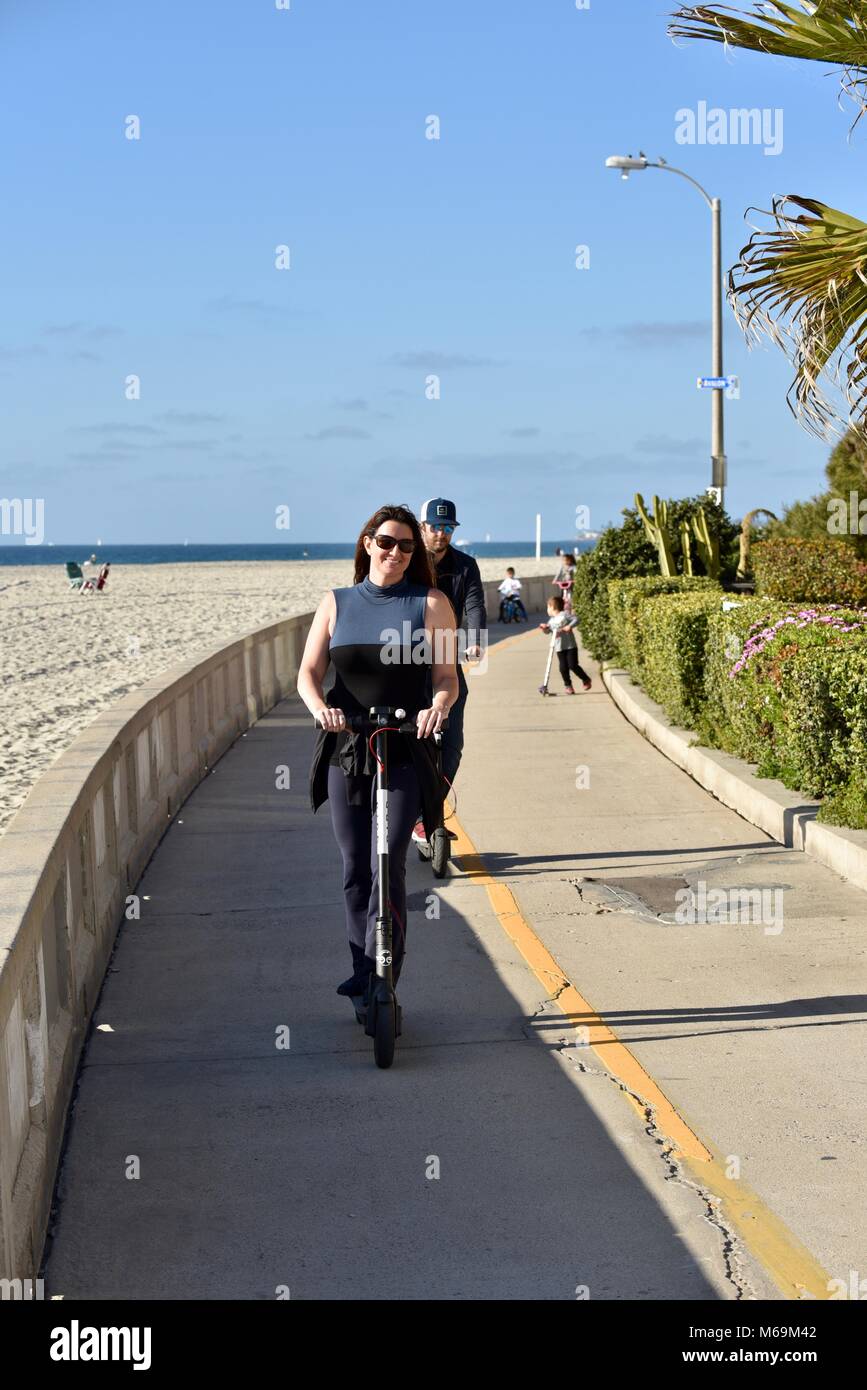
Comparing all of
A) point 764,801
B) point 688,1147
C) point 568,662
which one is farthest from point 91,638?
point 688,1147

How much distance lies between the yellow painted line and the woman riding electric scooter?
933 mm

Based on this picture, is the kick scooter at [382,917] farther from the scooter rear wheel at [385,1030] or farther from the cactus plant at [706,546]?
the cactus plant at [706,546]

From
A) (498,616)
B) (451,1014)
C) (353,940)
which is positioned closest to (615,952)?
(451,1014)

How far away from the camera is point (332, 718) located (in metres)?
6.23

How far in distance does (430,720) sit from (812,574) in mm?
14774

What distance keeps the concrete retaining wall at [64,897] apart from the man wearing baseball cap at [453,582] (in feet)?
6.21

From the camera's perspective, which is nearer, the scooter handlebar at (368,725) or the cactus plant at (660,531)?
the scooter handlebar at (368,725)

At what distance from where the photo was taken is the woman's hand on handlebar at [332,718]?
20.4 feet

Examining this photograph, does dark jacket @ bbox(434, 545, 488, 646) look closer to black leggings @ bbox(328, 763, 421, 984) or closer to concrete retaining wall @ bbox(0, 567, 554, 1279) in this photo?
concrete retaining wall @ bbox(0, 567, 554, 1279)

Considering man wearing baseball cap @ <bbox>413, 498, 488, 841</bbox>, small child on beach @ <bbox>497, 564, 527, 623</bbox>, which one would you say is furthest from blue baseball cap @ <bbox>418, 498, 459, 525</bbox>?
small child on beach @ <bbox>497, 564, 527, 623</bbox>

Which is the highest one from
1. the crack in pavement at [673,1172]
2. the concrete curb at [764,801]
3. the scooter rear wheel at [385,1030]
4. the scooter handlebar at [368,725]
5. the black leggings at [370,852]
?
the scooter handlebar at [368,725]

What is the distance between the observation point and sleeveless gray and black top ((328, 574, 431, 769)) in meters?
6.43

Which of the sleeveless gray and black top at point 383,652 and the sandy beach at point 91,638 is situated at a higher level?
the sleeveless gray and black top at point 383,652

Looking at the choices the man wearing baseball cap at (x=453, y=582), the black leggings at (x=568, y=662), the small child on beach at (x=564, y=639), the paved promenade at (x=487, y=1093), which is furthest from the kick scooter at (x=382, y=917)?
the black leggings at (x=568, y=662)
